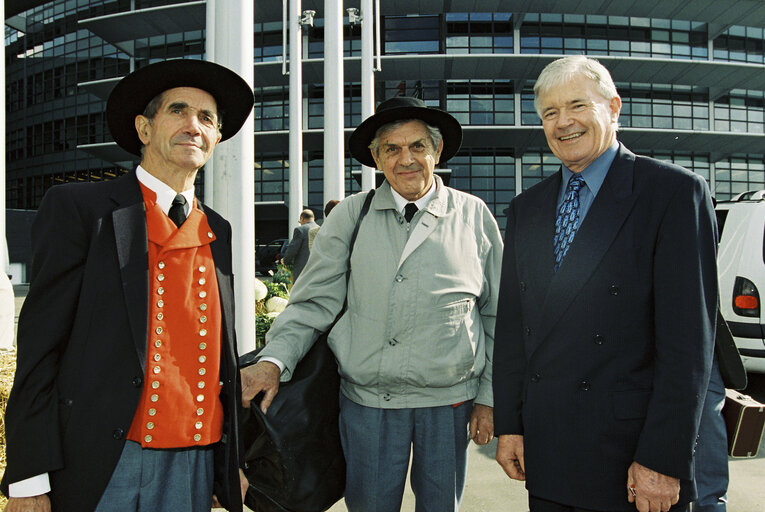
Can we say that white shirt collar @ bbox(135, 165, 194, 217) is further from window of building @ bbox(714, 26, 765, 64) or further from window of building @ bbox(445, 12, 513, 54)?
window of building @ bbox(714, 26, 765, 64)

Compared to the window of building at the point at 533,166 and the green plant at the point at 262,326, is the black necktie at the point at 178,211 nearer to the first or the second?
the green plant at the point at 262,326

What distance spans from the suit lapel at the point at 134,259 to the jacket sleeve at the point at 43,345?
0.13 metres

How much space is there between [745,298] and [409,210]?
4721 mm

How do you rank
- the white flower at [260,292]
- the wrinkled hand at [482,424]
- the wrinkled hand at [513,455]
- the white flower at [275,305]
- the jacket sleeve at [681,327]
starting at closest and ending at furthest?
1. the jacket sleeve at [681,327]
2. the wrinkled hand at [513,455]
3. the wrinkled hand at [482,424]
4. the white flower at [260,292]
5. the white flower at [275,305]

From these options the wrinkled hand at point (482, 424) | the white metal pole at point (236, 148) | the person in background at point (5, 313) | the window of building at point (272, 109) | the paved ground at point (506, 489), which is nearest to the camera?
the wrinkled hand at point (482, 424)

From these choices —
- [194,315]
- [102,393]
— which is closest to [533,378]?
[194,315]

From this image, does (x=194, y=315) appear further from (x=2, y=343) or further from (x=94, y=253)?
(x=2, y=343)

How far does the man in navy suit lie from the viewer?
1641mm

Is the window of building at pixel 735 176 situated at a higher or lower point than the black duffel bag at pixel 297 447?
higher

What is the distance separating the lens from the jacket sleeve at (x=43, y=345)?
1.50 m

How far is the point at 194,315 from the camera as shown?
1787mm

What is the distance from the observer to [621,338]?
5.70 feet

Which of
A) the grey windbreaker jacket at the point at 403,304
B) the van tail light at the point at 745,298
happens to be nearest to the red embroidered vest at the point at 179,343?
the grey windbreaker jacket at the point at 403,304

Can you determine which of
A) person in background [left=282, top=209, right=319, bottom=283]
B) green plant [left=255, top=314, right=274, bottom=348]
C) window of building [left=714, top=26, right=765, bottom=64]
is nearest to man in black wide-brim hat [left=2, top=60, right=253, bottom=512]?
green plant [left=255, top=314, right=274, bottom=348]
